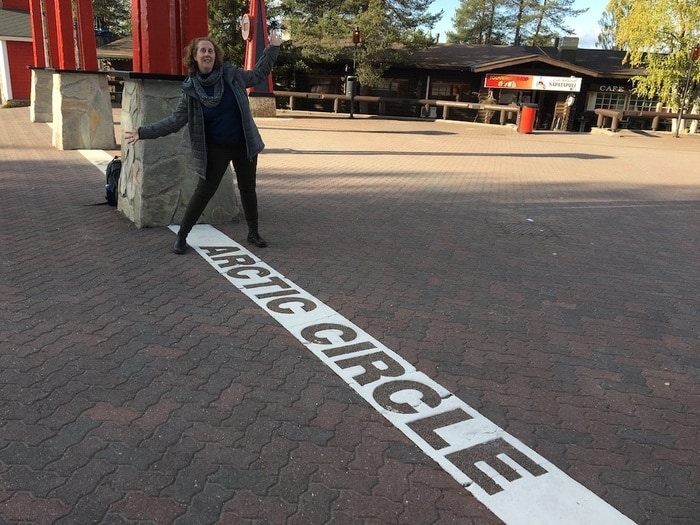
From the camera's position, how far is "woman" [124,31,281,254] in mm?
4672

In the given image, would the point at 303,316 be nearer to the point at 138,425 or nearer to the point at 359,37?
the point at 138,425

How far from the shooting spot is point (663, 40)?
22.5 meters

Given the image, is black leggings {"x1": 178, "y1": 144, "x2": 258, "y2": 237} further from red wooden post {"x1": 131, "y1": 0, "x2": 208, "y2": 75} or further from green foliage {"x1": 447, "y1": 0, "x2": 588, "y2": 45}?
green foliage {"x1": 447, "y1": 0, "x2": 588, "y2": 45}

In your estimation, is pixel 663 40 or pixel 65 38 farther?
pixel 663 40

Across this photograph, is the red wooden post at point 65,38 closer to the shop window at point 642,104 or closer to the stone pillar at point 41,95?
the stone pillar at point 41,95

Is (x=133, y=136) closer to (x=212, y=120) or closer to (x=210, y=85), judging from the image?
(x=212, y=120)

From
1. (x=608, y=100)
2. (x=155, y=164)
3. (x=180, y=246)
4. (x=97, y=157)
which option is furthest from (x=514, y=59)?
(x=180, y=246)

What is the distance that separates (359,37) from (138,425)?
2347 centimetres

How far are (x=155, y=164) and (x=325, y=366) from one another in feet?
11.3

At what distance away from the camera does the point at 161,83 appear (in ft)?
18.8

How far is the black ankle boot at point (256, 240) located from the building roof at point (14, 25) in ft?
77.2

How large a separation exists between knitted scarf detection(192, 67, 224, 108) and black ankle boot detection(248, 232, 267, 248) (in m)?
1.38

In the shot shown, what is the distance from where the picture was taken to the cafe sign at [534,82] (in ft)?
84.1

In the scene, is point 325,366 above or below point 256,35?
below
